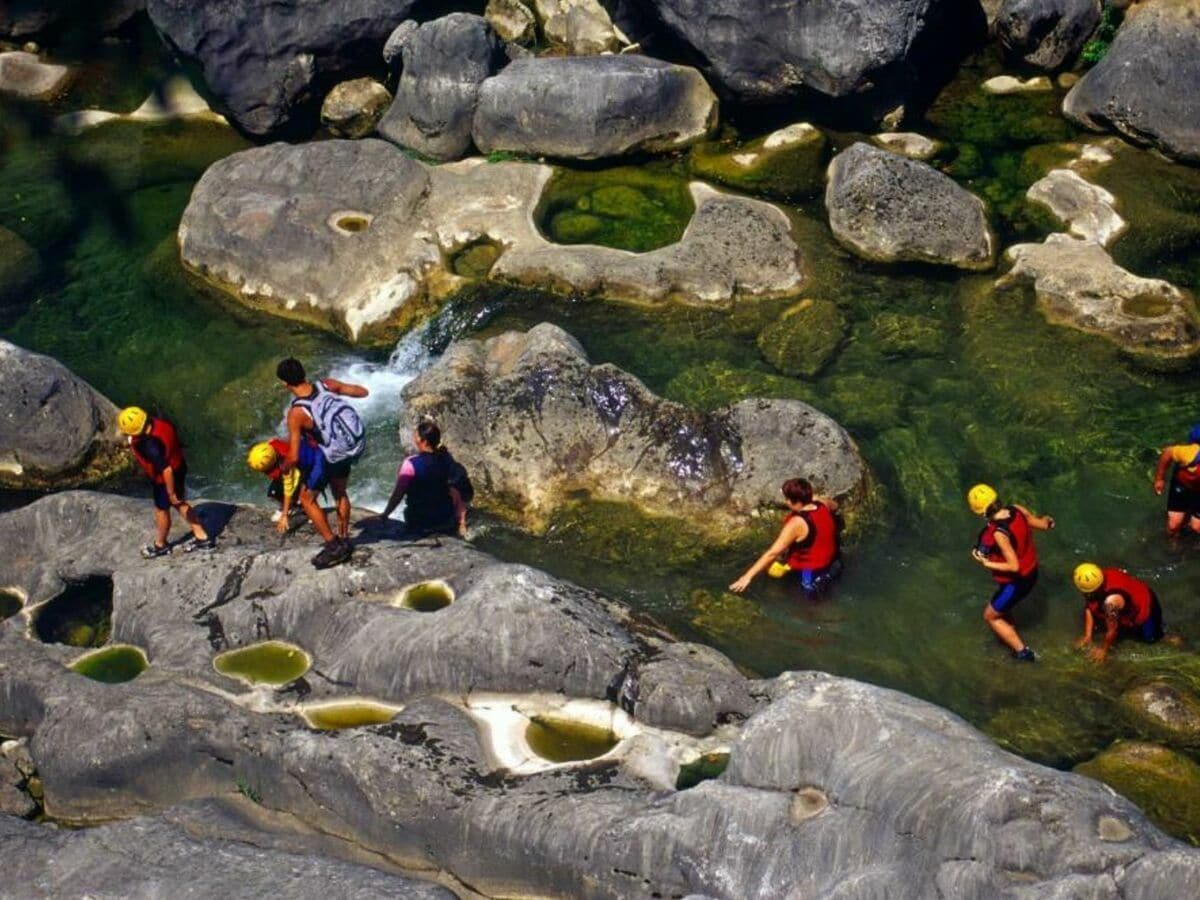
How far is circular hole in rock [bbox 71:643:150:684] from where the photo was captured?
12.5m

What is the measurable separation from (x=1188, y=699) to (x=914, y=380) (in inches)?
213

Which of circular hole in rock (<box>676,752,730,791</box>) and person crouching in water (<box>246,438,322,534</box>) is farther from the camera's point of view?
person crouching in water (<box>246,438,322,534</box>)

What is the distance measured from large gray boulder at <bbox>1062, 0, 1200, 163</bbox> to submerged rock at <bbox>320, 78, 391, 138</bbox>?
33.5ft

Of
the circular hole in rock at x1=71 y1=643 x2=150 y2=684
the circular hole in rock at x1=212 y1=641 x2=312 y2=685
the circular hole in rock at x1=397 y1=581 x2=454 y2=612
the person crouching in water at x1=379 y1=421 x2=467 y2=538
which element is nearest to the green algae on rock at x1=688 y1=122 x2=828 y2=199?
the person crouching in water at x1=379 y1=421 x2=467 y2=538

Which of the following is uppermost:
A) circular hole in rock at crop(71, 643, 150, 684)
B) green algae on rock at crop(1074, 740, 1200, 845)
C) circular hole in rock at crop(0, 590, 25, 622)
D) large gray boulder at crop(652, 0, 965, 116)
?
large gray boulder at crop(652, 0, 965, 116)

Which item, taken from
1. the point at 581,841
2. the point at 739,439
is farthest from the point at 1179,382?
the point at 581,841

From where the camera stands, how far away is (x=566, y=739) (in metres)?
11.2

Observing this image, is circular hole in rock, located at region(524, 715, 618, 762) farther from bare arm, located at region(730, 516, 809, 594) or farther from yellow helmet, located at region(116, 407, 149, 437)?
yellow helmet, located at region(116, 407, 149, 437)

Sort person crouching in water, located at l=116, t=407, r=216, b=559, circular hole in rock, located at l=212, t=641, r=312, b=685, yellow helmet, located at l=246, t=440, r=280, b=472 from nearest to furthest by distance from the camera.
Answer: circular hole in rock, located at l=212, t=641, r=312, b=685 → yellow helmet, located at l=246, t=440, r=280, b=472 → person crouching in water, located at l=116, t=407, r=216, b=559

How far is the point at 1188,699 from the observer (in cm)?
1170

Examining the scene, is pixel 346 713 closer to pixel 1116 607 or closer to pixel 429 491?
pixel 429 491

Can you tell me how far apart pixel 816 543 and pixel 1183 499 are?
3.54 metres

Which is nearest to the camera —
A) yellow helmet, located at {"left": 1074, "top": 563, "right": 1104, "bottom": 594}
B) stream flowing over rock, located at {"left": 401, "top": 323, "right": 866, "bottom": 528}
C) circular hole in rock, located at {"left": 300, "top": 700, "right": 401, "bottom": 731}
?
circular hole in rock, located at {"left": 300, "top": 700, "right": 401, "bottom": 731}

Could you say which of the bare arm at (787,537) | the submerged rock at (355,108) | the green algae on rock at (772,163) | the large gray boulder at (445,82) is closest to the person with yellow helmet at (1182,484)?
the bare arm at (787,537)
